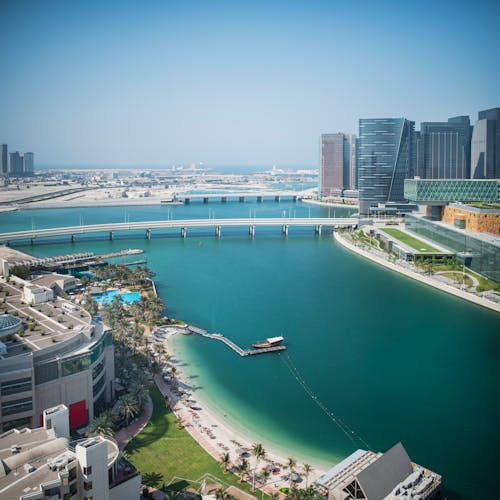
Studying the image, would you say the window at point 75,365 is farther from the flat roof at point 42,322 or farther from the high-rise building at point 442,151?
the high-rise building at point 442,151

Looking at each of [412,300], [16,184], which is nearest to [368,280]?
[412,300]

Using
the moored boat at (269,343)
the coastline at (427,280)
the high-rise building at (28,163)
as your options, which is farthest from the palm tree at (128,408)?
the high-rise building at (28,163)

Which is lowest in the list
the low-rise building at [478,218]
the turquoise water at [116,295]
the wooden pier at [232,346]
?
the wooden pier at [232,346]

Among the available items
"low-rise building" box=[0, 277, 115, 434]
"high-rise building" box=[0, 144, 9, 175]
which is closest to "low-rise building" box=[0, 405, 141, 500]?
"low-rise building" box=[0, 277, 115, 434]

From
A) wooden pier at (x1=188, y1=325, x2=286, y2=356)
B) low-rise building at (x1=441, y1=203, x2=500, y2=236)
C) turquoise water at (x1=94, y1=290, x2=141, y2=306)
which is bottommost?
wooden pier at (x1=188, y1=325, x2=286, y2=356)

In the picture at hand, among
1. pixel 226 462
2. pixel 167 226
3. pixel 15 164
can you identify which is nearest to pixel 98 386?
pixel 226 462

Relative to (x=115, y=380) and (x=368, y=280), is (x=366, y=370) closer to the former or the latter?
(x=115, y=380)

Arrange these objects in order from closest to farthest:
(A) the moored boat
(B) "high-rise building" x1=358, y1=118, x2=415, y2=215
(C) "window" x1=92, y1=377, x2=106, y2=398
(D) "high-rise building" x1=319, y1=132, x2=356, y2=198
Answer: (C) "window" x1=92, y1=377, x2=106, y2=398, (A) the moored boat, (B) "high-rise building" x1=358, y1=118, x2=415, y2=215, (D) "high-rise building" x1=319, y1=132, x2=356, y2=198

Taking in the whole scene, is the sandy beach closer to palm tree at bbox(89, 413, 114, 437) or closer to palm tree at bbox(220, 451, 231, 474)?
palm tree at bbox(220, 451, 231, 474)
